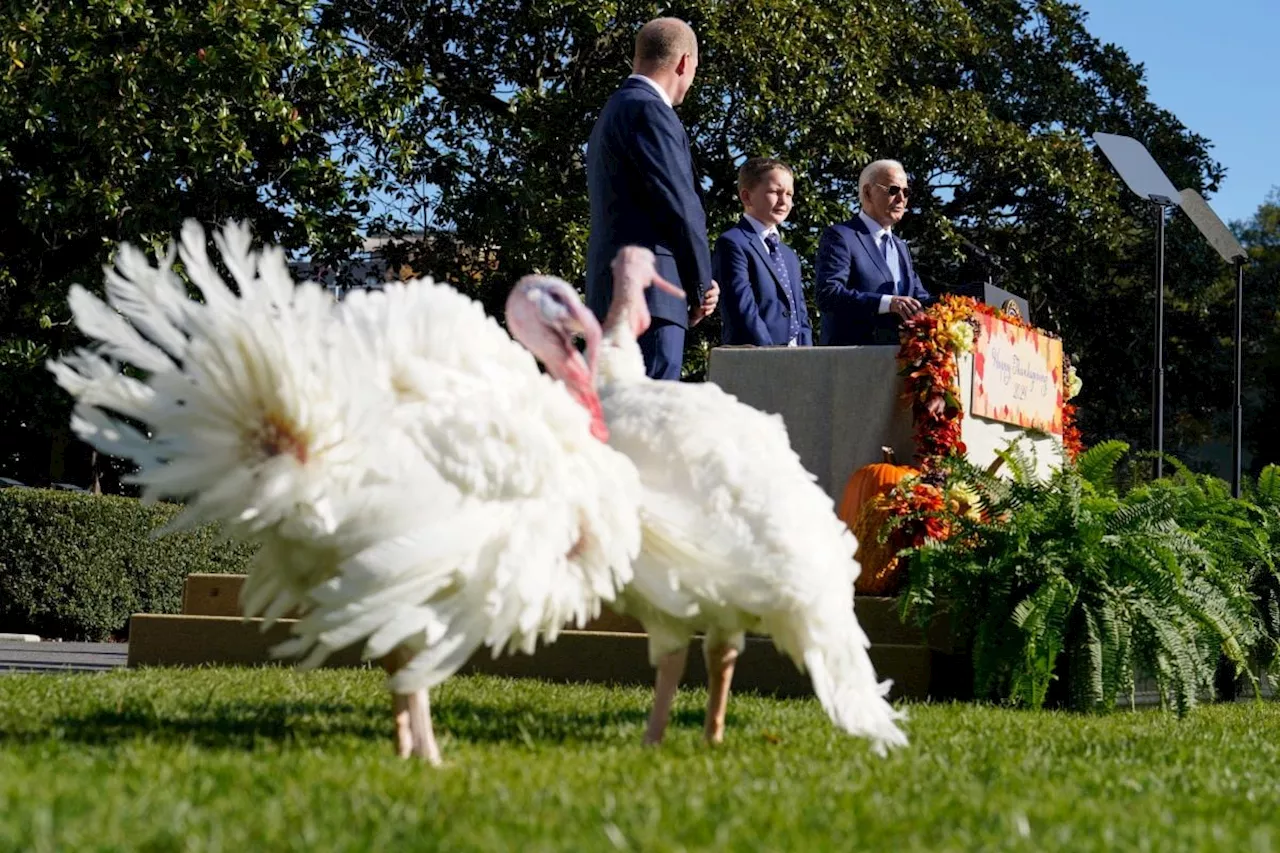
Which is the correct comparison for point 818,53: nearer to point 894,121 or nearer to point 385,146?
point 894,121

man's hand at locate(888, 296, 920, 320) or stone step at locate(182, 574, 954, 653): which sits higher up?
man's hand at locate(888, 296, 920, 320)

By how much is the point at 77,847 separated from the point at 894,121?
22314 mm

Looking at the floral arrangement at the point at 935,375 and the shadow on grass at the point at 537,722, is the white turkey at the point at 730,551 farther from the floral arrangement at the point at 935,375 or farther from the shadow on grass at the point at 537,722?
the floral arrangement at the point at 935,375

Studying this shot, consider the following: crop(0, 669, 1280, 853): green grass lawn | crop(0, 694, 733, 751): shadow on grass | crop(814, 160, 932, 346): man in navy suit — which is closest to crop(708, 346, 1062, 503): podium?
crop(814, 160, 932, 346): man in navy suit

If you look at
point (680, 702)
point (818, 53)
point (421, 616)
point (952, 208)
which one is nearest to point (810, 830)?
point (421, 616)

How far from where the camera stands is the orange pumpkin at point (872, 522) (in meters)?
9.64

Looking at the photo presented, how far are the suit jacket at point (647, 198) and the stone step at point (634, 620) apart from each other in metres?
1.86

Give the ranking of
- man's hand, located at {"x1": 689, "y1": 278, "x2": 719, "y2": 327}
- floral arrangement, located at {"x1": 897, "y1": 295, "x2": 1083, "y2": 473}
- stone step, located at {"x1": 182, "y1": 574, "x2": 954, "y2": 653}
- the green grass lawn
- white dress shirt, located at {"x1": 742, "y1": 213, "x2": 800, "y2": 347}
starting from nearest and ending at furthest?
the green grass lawn → man's hand, located at {"x1": 689, "y1": 278, "x2": 719, "y2": 327} → stone step, located at {"x1": 182, "y1": 574, "x2": 954, "y2": 653} → floral arrangement, located at {"x1": 897, "y1": 295, "x2": 1083, "y2": 473} → white dress shirt, located at {"x1": 742, "y1": 213, "x2": 800, "y2": 347}

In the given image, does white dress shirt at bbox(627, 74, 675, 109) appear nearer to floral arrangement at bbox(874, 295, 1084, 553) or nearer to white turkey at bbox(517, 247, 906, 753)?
floral arrangement at bbox(874, 295, 1084, 553)

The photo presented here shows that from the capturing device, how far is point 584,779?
16.6 feet

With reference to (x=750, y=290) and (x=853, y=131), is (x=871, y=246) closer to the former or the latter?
(x=750, y=290)

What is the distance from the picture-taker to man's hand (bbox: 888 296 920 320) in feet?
34.3

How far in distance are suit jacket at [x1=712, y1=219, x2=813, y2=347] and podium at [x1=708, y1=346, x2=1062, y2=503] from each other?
416 millimetres

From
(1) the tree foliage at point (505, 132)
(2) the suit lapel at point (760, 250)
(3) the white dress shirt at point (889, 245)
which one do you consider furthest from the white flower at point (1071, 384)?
(1) the tree foliage at point (505, 132)
